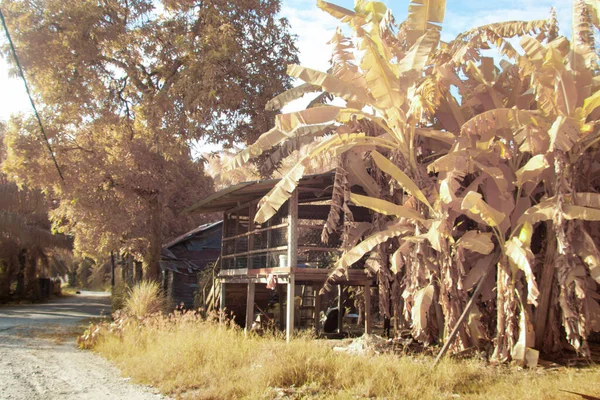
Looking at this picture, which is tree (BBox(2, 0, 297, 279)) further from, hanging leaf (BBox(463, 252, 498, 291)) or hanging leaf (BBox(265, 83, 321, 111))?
hanging leaf (BBox(463, 252, 498, 291))

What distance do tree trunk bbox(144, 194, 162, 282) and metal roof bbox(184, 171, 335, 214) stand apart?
10.9 feet

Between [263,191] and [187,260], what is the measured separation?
421 inches

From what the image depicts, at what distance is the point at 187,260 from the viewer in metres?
22.5

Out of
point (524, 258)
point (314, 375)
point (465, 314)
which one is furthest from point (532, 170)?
point (314, 375)

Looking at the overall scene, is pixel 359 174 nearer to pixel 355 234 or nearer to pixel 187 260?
pixel 355 234

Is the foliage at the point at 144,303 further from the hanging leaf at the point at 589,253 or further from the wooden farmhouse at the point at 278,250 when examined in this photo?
the hanging leaf at the point at 589,253

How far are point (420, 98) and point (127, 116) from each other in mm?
12814

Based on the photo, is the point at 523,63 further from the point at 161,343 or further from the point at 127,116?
the point at 127,116

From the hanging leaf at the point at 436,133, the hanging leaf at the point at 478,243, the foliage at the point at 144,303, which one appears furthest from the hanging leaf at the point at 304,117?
the foliage at the point at 144,303

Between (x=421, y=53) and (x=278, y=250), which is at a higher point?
(x=421, y=53)

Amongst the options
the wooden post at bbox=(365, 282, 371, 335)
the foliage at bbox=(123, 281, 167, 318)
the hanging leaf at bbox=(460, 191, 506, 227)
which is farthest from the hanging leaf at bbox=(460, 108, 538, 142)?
the foliage at bbox=(123, 281, 167, 318)

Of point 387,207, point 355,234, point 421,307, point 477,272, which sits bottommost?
point 421,307

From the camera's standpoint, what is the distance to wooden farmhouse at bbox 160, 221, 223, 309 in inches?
857

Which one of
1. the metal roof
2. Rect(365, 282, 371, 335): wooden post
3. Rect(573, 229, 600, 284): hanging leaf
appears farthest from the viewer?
Rect(365, 282, 371, 335): wooden post
